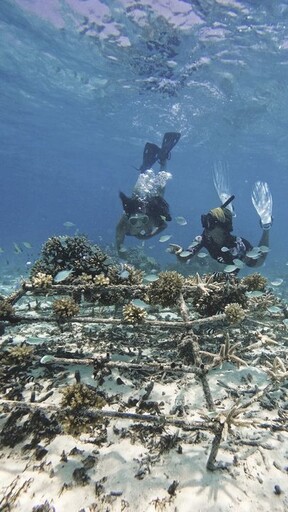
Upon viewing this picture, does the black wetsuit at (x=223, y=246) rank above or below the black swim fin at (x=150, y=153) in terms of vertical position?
below

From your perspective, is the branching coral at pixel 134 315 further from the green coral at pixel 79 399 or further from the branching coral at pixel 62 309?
the green coral at pixel 79 399

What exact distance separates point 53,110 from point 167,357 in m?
34.3

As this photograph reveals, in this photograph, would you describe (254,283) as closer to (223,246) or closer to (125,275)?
(223,246)

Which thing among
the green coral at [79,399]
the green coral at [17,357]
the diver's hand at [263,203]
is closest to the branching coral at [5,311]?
the green coral at [17,357]

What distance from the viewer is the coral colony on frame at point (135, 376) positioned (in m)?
3.24

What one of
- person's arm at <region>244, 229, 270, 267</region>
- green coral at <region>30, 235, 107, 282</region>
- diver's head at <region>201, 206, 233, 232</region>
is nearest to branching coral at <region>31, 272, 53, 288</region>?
green coral at <region>30, 235, 107, 282</region>

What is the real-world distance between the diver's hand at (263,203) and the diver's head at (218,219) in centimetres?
229

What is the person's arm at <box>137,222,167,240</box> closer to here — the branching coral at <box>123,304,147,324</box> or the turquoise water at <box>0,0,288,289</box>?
the turquoise water at <box>0,0,288,289</box>

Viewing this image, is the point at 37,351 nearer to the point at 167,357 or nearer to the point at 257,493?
the point at 167,357

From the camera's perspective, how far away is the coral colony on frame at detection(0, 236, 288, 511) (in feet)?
10.6

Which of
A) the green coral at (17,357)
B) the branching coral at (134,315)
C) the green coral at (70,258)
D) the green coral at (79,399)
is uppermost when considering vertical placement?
the green coral at (70,258)

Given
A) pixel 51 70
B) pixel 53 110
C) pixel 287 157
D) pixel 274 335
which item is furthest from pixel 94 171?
pixel 274 335

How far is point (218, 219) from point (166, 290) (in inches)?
153

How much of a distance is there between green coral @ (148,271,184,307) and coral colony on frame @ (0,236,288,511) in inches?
0.7
